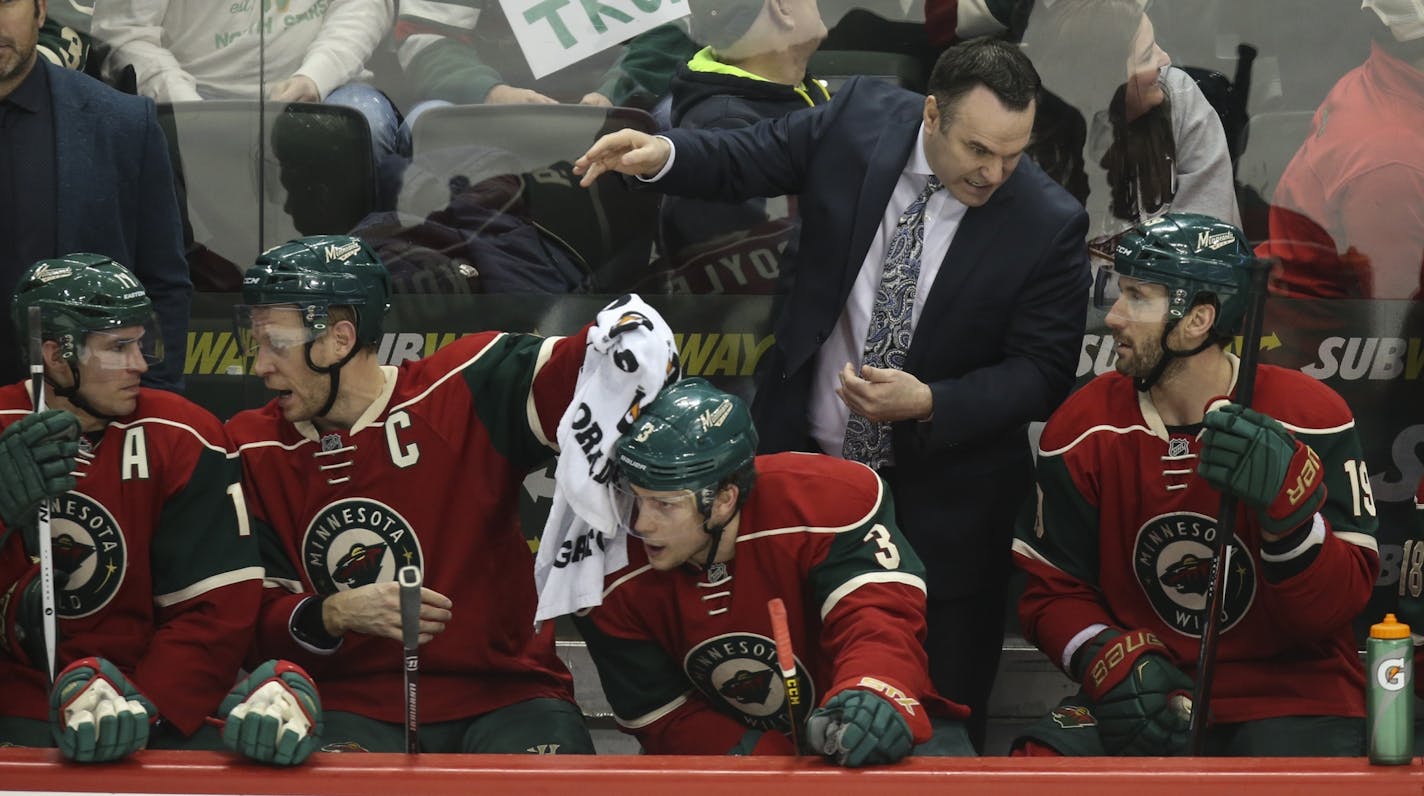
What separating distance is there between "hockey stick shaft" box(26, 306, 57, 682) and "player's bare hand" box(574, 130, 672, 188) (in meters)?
1.09

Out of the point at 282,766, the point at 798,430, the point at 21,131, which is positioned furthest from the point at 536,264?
the point at 282,766

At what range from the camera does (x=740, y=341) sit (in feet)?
14.2

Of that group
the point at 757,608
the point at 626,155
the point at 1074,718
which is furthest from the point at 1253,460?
the point at 626,155

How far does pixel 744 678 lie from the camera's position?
10.4 feet

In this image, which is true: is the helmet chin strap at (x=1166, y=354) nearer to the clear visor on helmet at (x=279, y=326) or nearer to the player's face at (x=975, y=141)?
the player's face at (x=975, y=141)

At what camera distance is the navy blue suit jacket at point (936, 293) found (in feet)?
12.0

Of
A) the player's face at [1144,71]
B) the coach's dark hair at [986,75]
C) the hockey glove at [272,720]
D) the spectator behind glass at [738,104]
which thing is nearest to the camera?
the hockey glove at [272,720]

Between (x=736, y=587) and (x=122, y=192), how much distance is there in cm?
165

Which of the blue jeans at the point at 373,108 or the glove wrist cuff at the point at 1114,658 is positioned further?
the blue jeans at the point at 373,108

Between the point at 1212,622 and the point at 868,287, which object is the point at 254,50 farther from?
the point at 1212,622

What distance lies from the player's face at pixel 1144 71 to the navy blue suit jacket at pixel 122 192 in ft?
7.32

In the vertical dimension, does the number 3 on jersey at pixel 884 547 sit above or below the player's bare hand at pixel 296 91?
below

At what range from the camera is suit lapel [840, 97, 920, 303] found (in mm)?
3719

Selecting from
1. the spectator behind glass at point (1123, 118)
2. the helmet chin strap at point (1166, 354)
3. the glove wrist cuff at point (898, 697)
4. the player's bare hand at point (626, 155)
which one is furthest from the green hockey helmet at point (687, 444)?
the spectator behind glass at point (1123, 118)
